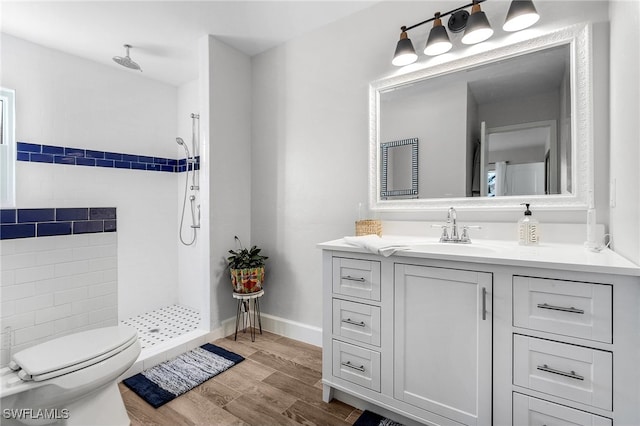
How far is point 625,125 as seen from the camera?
1.14 metres

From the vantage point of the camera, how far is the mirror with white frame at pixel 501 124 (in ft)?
4.78

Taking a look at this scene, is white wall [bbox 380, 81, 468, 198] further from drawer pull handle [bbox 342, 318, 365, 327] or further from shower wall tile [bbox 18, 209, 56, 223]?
shower wall tile [bbox 18, 209, 56, 223]

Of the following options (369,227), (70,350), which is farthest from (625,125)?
(70,350)

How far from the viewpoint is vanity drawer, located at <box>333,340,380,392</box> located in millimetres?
1461

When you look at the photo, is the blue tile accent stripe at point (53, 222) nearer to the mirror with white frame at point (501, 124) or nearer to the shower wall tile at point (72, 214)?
the shower wall tile at point (72, 214)

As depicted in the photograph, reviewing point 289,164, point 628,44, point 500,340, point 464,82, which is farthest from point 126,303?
point 628,44

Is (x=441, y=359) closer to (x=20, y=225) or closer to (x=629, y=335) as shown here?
(x=629, y=335)

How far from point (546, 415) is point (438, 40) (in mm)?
1842

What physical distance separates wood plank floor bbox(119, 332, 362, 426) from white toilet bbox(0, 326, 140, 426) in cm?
Result: 21

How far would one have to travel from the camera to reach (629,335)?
95 cm

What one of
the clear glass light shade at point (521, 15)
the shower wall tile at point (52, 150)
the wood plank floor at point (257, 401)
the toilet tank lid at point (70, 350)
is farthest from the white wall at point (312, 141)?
the shower wall tile at point (52, 150)

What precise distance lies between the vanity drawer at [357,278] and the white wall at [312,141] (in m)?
0.62

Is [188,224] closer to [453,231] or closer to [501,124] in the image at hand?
[453,231]

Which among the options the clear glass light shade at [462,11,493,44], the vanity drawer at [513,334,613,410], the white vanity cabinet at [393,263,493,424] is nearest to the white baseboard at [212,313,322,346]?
the white vanity cabinet at [393,263,493,424]
